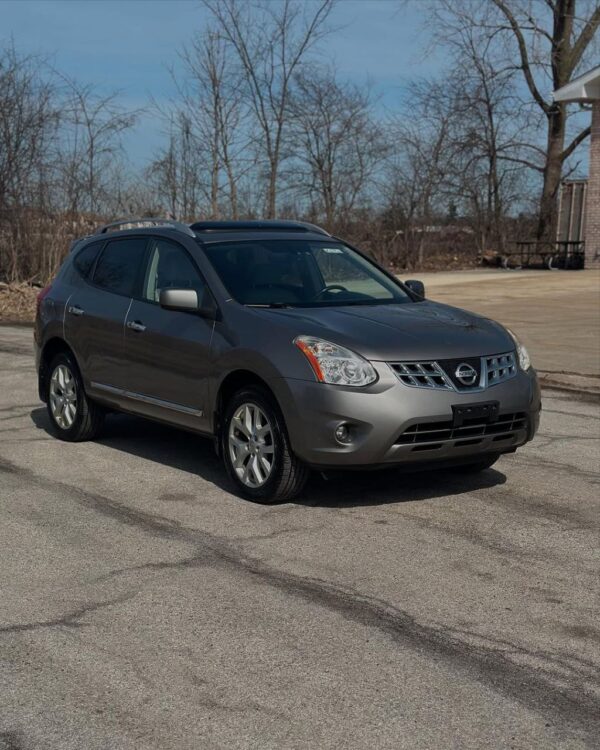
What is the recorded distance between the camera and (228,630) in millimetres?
4621

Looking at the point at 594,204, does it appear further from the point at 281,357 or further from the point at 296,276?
the point at 281,357

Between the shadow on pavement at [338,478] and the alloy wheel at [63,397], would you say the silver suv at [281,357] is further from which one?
the shadow on pavement at [338,478]

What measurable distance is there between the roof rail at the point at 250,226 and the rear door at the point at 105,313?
521 millimetres

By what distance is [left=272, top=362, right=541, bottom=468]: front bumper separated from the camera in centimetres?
619

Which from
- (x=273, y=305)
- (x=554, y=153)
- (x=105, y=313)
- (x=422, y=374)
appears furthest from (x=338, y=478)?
(x=554, y=153)

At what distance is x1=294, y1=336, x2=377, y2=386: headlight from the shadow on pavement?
0.63 meters

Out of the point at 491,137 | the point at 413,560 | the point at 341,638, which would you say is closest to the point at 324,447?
A: the point at 413,560

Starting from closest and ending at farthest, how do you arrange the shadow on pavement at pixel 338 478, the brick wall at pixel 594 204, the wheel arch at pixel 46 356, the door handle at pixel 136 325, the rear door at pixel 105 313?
the shadow on pavement at pixel 338 478 < the door handle at pixel 136 325 < the rear door at pixel 105 313 < the wheel arch at pixel 46 356 < the brick wall at pixel 594 204

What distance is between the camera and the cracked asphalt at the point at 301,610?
3773 millimetres

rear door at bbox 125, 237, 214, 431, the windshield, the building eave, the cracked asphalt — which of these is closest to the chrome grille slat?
the cracked asphalt

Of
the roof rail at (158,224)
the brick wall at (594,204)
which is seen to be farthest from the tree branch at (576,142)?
the roof rail at (158,224)

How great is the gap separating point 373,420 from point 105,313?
2.87 metres

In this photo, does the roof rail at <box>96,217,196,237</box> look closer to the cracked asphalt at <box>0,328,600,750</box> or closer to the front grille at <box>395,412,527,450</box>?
the cracked asphalt at <box>0,328,600,750</box>

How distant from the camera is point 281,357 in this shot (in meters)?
6.47
